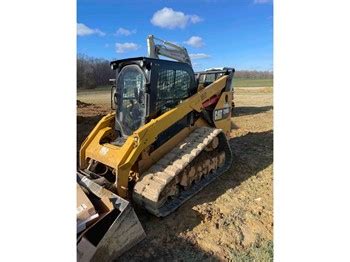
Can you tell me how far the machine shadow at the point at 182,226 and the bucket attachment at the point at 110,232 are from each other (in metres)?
0.13

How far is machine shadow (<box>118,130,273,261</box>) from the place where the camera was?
253 centimetres

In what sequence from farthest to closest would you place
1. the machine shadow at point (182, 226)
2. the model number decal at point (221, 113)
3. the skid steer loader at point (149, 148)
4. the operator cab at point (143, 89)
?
the model number decal at point (221, 113), the operator cab at point (143, 89), the skid steer loader at point (149, 148), the machine shadow at point (182, 226)

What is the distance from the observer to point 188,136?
11.8 ft

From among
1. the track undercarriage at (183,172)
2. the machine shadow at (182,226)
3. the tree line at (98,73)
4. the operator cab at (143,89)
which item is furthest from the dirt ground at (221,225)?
the tree line at (98,73)

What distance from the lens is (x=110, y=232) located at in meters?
2.29

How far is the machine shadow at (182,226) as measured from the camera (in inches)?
99.5

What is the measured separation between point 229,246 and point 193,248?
28 centimetres

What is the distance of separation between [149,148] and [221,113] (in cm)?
152

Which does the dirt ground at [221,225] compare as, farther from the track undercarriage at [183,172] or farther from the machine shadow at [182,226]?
the track undercarriage at [183,172]

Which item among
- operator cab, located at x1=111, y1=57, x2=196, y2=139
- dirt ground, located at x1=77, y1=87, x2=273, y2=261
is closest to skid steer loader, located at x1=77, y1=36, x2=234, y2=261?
operator cab, located at x1=111, y1=57, x2=196, y2=139

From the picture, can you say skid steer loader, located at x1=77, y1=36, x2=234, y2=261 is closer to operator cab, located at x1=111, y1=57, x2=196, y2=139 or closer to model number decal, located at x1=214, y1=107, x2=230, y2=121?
operator cab, located at x1=111, y1=57, x2=196, y2=139

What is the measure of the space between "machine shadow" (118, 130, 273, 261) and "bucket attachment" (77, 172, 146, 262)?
128 millimetres
